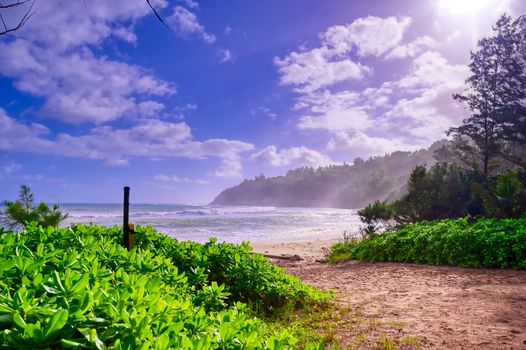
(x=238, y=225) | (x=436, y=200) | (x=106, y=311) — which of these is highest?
(x=436, y=200)

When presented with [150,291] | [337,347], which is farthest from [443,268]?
[150,291]

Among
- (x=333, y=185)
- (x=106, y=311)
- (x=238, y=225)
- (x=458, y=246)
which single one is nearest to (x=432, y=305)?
(x=458, y=246)

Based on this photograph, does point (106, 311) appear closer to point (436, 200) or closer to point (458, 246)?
point (458, 246)

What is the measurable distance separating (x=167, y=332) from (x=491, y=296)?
595 centimetres

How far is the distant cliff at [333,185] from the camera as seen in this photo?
353ft

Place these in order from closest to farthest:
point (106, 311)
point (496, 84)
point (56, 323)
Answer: point (56, 323)
point (106, 311)
point (496, 84)

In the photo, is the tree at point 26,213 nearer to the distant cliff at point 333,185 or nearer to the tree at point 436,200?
the tree at point 436,200

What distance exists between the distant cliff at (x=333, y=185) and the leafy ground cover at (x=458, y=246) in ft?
282

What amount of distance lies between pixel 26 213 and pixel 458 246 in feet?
38.7

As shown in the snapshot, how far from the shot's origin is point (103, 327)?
1.62 m

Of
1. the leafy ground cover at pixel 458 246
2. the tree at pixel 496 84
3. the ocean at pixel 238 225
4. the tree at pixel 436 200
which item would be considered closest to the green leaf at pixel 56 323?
the leafy ground cover at pixel 458 246

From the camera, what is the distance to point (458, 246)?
9367 millimetres

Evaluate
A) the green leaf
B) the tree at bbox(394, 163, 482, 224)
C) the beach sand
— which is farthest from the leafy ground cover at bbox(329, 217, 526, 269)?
the green leaf

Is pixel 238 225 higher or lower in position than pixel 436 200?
lower
